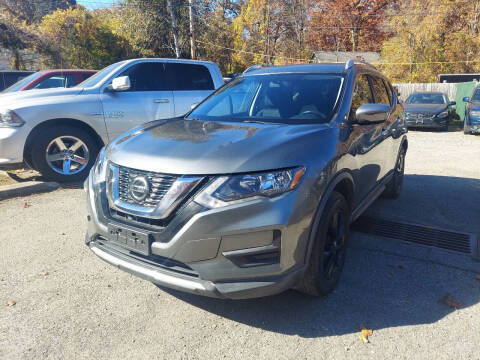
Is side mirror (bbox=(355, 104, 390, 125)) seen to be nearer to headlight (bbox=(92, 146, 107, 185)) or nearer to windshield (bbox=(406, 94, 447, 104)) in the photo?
headlight (bbox=(92, 146, 107, 185))

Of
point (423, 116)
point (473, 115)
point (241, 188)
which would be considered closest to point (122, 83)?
point (241, 188)

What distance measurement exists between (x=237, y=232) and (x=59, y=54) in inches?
1112

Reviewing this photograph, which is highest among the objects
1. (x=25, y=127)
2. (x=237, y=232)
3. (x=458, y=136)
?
(x=25, y=127)

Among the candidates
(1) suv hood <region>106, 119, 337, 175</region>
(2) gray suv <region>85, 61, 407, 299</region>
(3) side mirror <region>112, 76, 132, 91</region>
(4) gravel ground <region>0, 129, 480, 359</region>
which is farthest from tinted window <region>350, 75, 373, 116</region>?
(3) side mirror <region>112, 76, 132, 91</region>

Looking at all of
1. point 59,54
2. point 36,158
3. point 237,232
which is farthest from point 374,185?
point 59,54

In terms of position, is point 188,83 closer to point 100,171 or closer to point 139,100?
point 139,100

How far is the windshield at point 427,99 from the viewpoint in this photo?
15.8 m

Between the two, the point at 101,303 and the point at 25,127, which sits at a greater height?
the point at 25,127

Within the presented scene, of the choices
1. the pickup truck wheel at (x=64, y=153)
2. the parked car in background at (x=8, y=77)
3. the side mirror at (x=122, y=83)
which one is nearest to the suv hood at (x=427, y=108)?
the side mirror at (x=122, y=83)

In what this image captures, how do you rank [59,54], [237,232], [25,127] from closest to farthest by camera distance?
1. [237,232]
2. [25,127]
3. [59,54]

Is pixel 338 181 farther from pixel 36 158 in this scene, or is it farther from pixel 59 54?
pixel 59 54

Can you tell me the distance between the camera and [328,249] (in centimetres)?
285

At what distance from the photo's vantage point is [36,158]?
5.67m

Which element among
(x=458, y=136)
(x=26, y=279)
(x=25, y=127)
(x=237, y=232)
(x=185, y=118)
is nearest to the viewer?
(x=237, y=232)
